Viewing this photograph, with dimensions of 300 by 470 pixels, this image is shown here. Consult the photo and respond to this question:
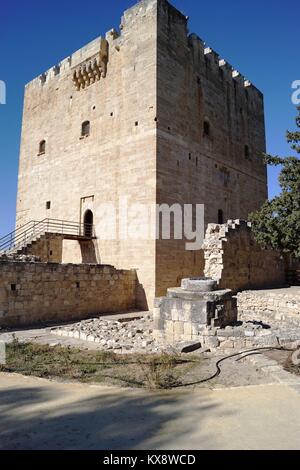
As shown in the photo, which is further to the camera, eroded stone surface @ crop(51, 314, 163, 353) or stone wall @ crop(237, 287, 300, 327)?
stone wall @ crop(237, 287, 300, 327)

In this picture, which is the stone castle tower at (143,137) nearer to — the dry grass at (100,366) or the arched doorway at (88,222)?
the arched doorway at (88,222)

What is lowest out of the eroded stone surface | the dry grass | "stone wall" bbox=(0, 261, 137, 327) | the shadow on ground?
the eroded stone surface

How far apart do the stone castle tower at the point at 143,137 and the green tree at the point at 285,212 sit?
166 inches

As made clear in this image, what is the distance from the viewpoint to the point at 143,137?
49.6 feet

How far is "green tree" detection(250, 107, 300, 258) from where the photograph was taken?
11422 millimetres

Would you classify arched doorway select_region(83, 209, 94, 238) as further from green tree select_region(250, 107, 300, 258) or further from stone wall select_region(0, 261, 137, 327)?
green tree select_region(250, 107, 300, 258)

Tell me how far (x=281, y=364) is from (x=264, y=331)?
1.86 meters

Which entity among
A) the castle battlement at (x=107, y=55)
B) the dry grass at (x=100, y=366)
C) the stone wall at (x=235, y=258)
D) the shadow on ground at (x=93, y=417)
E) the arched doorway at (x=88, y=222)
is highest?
the castle battlement at (x=107, y=55)

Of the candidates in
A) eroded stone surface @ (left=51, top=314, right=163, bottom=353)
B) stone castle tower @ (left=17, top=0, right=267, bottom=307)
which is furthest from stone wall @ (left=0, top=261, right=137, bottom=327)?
stone castle tower @ (left=17, top=0, right=267, bottom=307)

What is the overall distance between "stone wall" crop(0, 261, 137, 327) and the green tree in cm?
580

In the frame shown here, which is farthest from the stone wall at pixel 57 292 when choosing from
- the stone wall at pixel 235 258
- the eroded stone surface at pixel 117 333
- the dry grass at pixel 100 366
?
the dry grass at pixel 100 366

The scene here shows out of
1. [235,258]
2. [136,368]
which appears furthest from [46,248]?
[136,368]

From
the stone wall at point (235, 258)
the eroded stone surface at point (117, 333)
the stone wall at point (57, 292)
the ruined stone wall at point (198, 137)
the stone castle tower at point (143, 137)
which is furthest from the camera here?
the ruined stone wall at point (198, 137)

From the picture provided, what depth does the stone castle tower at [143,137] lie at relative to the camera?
49.2ft
